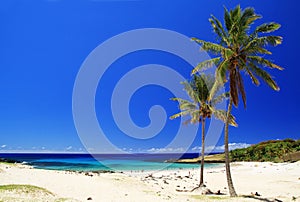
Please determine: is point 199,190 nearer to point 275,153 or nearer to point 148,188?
point 148,188

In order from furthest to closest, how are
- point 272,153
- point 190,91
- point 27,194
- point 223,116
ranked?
point 272,153, point 190,91, point 223,116, point 27,194

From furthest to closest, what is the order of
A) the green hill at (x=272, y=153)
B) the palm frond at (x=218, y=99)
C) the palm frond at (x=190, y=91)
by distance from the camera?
1. the green hill at (x=272, y=153)
2. the palm frond at (x=190, y=91)
3. the palm frond at (x=218, y=99)

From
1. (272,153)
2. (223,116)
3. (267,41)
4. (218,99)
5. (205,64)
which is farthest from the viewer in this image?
(272,153)

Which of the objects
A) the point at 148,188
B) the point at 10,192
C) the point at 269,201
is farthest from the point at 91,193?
the point at 269,201

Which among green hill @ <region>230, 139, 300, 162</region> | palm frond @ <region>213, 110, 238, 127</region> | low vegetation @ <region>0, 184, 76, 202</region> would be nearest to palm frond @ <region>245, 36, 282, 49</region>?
palm frond @ <region>213, 110, 238, 127</region>

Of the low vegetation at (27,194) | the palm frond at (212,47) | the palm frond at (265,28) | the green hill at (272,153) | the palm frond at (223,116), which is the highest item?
the palm frond at (265,28)

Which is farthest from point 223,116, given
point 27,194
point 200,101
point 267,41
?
point 27,194

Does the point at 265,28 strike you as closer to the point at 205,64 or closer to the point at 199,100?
the point at 205,64

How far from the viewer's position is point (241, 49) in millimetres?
18062

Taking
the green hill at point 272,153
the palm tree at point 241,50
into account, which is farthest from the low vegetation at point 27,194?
the green hill at point 272,153

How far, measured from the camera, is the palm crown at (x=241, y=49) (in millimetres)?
17666

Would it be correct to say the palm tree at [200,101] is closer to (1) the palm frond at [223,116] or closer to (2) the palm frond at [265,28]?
(1) the palm frond at [223,116]

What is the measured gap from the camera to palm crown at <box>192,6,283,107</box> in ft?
58.0

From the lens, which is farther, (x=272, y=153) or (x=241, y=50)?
(x=272, y=153)
